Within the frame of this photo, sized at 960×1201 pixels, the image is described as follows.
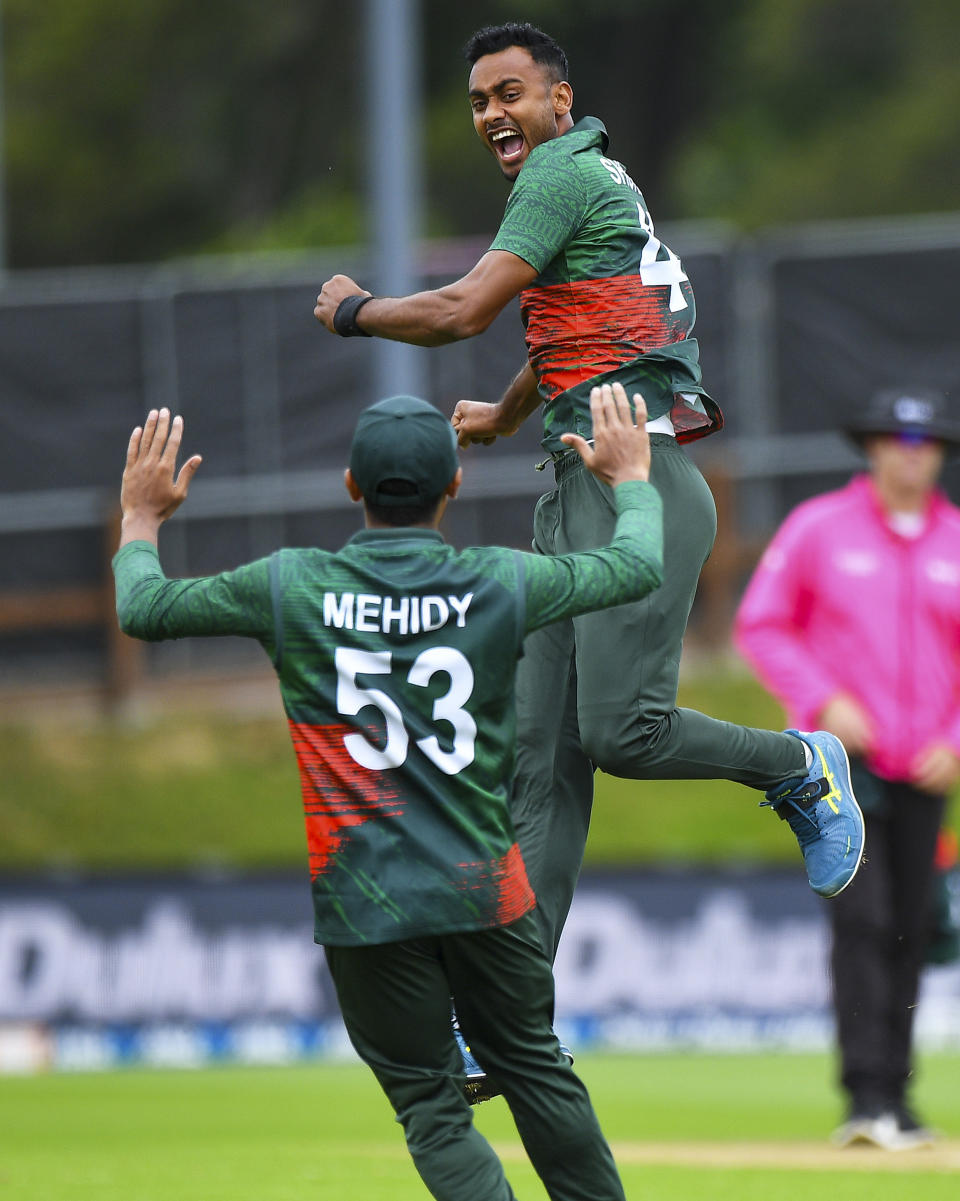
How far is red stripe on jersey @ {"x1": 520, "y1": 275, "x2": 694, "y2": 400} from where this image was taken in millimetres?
6039

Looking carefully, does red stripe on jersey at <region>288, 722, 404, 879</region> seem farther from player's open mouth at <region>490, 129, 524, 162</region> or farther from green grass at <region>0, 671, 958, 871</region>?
green grass at <region>0, 671, 958, 871</region>

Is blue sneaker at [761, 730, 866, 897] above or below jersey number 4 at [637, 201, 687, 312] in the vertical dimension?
below

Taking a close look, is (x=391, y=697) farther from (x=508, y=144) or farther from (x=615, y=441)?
(x=508, y=144)

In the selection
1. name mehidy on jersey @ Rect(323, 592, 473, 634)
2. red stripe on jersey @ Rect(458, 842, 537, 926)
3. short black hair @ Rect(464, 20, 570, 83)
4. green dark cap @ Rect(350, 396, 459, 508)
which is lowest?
red stripe on jersey @ Rect(458, 842, 537, 926)

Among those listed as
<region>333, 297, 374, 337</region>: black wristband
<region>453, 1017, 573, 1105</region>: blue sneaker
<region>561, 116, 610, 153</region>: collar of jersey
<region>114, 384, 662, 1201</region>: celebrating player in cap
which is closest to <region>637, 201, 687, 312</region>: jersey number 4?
<region>561, 116, 610, 153</region>: collar of jersey

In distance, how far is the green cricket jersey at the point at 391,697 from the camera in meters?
5.27

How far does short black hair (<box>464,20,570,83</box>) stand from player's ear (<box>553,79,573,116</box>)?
2 cm

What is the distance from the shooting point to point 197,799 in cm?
1783

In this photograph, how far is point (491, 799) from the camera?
5363 mm

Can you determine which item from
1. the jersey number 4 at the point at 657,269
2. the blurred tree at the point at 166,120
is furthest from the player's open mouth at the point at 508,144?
the blurred tree at the point at 166,120

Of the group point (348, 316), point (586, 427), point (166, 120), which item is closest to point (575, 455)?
point (586, 427)

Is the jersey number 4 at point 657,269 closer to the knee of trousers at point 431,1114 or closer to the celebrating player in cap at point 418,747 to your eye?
the celebrating player in cap at point 418,747

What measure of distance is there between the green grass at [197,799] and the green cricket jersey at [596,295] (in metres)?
11.3

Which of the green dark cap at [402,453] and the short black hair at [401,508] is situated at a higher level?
the green dark cap at [402,453]
